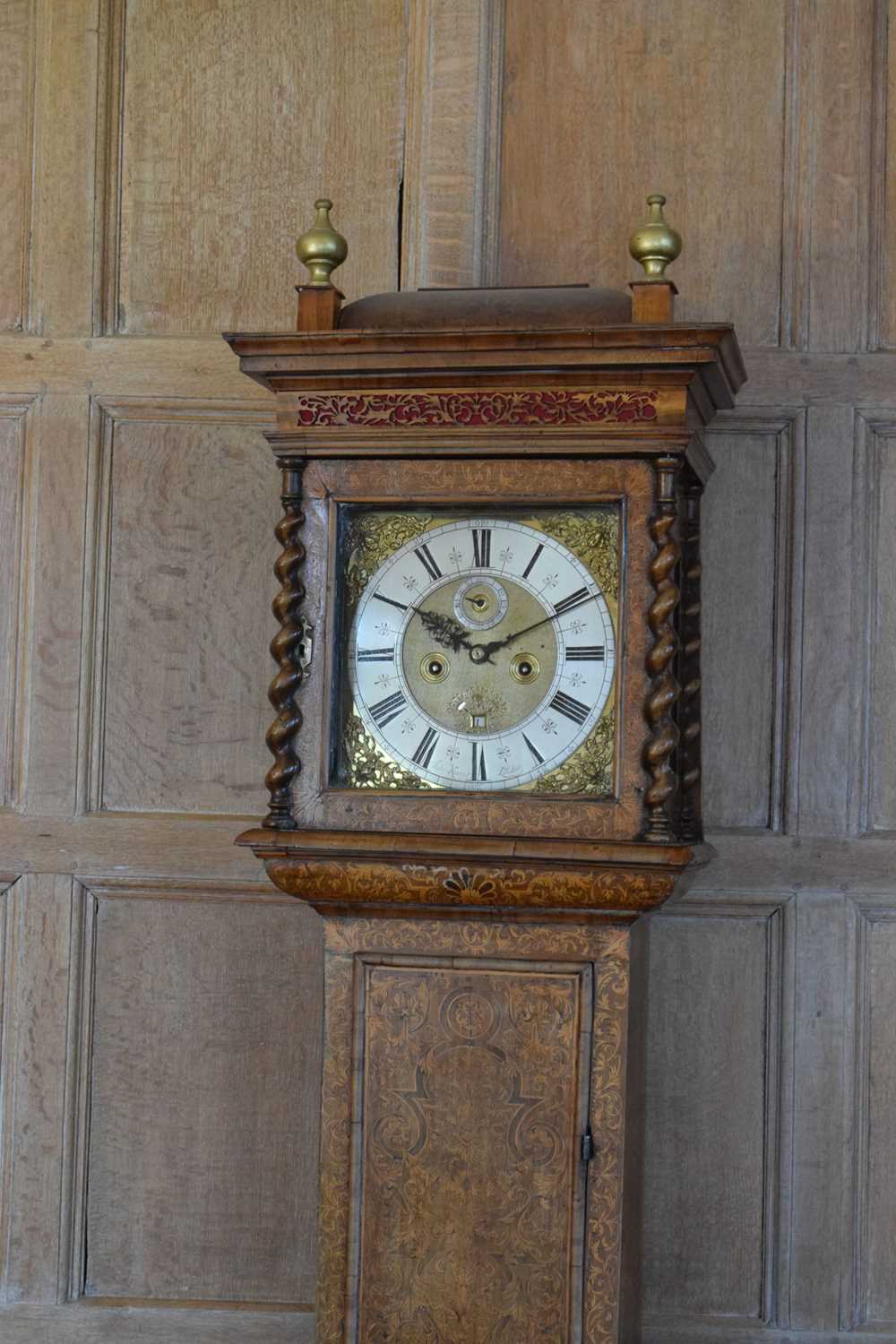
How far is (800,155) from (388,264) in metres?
0.78

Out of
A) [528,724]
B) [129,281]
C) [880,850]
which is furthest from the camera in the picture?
[129,281]

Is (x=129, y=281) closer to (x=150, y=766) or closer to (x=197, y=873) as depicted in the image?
(x=150, y=766)

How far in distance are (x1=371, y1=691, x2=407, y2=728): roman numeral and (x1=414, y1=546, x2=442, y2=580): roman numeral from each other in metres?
0.19

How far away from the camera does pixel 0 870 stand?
305 centimetres

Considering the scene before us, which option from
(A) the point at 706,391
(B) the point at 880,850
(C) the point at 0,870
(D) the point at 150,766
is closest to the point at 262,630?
(D) the point at 150,766

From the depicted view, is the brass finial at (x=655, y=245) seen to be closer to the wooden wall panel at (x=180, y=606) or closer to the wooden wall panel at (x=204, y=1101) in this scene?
the wooden wall panel at (x=180, y=606)

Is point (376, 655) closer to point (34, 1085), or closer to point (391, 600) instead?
point (391, 600)

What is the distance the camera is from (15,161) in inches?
123

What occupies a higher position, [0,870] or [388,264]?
[388,264]

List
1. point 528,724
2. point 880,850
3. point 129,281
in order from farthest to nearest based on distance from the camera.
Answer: point 129,281 < point 880,850 < point 528,724

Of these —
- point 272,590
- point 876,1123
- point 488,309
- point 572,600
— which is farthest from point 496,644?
point 876,1123

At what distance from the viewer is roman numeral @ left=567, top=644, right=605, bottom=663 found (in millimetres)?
2414

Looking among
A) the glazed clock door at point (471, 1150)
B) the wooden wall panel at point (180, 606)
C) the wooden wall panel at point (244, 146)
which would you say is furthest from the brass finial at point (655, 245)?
the glazed clock door at point (471, 1150)

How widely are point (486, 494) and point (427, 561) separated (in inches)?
5.3
